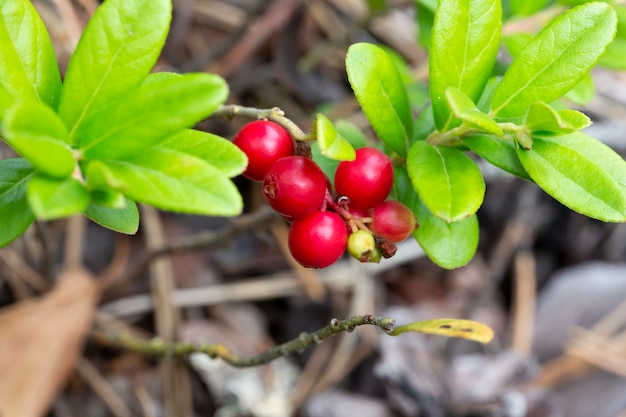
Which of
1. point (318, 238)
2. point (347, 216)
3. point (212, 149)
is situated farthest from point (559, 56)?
point (212, 149)

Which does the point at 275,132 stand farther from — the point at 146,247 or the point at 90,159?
the point at 146,247

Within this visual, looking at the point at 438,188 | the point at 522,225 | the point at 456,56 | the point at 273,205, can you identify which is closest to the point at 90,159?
the point at 273,205

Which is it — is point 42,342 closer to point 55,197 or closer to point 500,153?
point 55,197

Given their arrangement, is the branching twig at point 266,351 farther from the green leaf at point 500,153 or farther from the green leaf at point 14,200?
the green leaf at point 14,200

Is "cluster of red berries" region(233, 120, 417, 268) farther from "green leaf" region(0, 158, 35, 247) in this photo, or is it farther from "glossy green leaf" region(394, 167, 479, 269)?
"green leaf" region(0, 158, 35, 247)

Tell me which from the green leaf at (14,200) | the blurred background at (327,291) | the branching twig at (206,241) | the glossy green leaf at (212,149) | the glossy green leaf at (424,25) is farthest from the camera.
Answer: the blurred background at (327,291)

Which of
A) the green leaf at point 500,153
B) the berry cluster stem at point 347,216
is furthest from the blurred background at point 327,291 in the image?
the berry cluster stem at point 347,216
